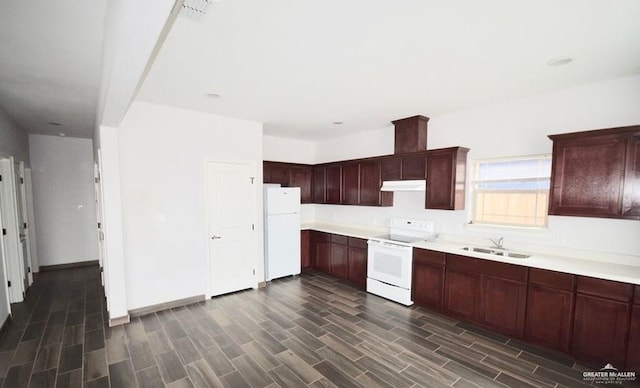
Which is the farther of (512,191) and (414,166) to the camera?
(414,166)

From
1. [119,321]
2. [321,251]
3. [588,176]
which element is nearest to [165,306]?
[119,321]

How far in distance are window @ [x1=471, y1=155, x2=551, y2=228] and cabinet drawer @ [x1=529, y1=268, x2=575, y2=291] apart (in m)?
0.78

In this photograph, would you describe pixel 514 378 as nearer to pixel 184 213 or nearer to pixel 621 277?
pixel 621 277

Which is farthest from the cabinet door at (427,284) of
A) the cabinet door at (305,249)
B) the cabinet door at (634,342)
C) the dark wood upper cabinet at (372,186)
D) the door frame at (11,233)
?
the door frame at (11,233)

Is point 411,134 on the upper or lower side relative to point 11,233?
upper

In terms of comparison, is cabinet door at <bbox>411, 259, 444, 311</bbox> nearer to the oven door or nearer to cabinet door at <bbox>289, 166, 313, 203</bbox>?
A: the oven door

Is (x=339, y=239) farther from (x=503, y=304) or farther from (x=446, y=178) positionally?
(x=503, y=304)

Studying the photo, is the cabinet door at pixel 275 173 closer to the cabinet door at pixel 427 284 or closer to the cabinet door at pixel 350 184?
the cabinet door at pixel 350 184

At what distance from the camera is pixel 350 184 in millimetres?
5316

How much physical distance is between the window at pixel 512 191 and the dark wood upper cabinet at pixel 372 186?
139 centimetres

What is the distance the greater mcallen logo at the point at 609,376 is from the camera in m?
2.42

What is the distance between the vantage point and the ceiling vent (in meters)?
1.60

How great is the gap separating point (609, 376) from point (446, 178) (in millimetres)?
2465

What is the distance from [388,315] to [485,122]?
2943mm
